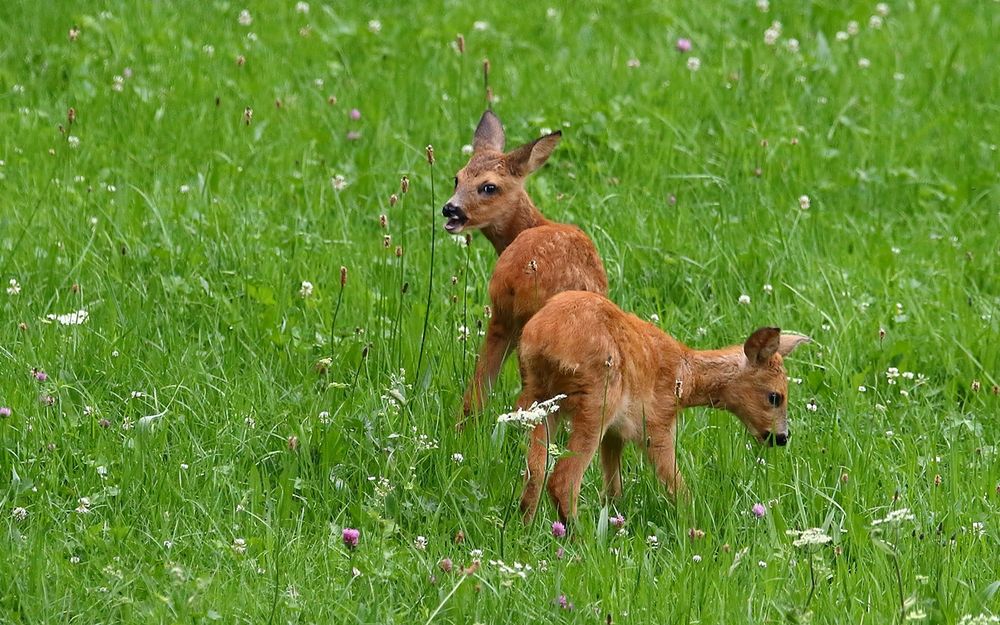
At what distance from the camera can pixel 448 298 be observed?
7773 millimetres

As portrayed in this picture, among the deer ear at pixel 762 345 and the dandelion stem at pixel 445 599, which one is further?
the deer ear at pixel 762 345

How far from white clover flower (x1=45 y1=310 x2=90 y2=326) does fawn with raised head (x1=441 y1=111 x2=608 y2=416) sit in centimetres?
162

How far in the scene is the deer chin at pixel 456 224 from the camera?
23.9ft

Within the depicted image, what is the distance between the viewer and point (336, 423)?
6203mm

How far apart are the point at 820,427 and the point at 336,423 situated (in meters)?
2.05

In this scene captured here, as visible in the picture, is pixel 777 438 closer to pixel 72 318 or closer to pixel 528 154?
pixel 528 154

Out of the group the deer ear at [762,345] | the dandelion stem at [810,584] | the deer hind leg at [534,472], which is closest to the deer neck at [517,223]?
the deer ear at [762,345]

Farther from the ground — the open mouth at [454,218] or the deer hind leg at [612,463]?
the open mouth at [454,218]

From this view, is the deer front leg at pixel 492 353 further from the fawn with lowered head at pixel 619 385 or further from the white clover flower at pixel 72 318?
the white clover flower at pixel 72 318

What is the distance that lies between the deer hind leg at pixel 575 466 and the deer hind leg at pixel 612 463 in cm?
41

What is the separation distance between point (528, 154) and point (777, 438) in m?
1.90

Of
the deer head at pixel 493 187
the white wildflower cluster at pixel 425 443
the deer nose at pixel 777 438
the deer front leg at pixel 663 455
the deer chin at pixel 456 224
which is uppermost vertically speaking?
the deer head at pixel 493 187

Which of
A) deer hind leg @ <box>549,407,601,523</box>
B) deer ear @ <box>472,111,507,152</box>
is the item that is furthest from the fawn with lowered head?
deer ear @ <box>472,111,507,152</box>

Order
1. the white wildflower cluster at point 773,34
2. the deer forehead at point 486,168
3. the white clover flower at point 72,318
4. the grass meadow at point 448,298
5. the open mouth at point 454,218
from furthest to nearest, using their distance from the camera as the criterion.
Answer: the white wildflower cluster at point 773,34 → the deer forehead at point 486,168 → the open mouth at point 454,218 → the white clover flower at point 72,318 → the grass meadow at point 448,298
